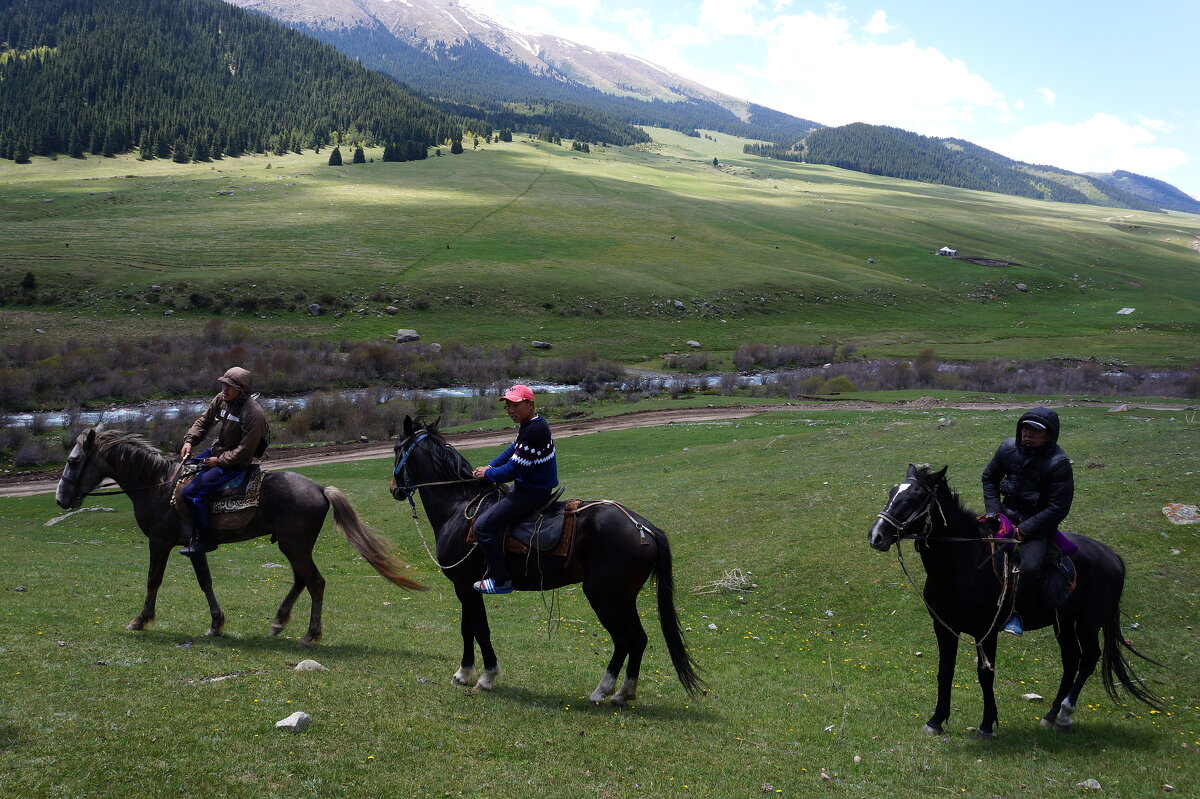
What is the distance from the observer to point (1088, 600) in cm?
1014

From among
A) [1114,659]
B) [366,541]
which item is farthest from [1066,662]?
[366,541]

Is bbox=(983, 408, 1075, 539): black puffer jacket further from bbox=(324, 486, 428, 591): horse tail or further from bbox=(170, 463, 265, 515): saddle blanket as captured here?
bbox=(170, 463, 265, 515): saddle blanket

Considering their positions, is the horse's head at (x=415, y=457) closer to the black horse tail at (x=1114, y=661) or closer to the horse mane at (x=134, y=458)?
the horse mane at (x=134, y=458)

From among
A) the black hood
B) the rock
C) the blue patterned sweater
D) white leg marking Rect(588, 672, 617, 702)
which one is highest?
the black hood

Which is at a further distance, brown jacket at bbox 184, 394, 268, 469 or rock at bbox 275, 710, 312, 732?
brown jacket at bbox 184, 394, 268, 469

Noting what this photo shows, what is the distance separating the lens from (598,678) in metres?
11.9

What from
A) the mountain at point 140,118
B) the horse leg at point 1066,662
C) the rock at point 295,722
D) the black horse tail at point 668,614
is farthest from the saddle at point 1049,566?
the mountain at point 140,118

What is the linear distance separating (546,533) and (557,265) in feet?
290

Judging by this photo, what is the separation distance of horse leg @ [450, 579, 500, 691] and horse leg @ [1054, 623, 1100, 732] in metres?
7.79

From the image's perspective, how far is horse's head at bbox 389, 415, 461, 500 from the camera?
1120 cm

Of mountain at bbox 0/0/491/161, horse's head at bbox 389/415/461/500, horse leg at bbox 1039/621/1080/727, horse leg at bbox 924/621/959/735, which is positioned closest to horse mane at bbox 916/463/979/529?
horse leg at bbox 924/621/959/735

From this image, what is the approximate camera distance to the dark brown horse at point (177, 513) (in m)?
12.7

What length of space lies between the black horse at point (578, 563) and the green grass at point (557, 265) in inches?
2394

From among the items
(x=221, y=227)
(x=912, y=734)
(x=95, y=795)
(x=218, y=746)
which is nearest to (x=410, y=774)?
(x=218, y=746)
